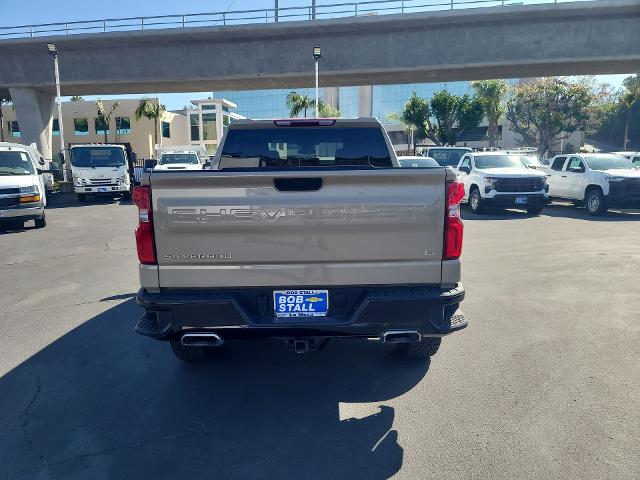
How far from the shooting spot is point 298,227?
3230 millimetres

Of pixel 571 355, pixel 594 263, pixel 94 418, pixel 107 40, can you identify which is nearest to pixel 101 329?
pixel 94 418

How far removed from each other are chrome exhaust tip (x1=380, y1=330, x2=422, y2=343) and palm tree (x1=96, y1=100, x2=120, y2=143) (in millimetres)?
54710

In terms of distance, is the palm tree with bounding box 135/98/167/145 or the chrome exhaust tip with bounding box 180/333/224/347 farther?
the palm tree with bounding box 135/98/167/145

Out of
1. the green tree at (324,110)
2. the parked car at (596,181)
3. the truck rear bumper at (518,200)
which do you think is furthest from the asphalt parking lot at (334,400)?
the green tree at (324,110)

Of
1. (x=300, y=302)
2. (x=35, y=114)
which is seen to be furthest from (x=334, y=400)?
(x=35, y=114)

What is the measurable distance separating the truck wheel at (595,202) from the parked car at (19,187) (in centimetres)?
1521

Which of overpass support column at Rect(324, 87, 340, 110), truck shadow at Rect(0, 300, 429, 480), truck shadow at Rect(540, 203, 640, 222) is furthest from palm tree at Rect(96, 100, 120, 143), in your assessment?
overpass support column at Rect(324, 87, 340, 110)

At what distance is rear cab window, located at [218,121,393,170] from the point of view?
496cm

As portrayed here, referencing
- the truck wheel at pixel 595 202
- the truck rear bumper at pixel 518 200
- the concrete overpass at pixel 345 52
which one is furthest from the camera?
the concrete overpass at pixel 345 52

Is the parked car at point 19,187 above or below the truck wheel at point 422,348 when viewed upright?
above

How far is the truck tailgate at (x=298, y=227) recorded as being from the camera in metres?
3.19

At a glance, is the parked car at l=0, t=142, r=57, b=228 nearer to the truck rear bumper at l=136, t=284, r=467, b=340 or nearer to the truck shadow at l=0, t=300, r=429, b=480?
the truck shadow at l=0, t=300, r=429, b=480

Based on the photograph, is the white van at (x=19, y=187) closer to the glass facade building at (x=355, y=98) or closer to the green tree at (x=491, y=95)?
the green tree at (x=491, y=95)

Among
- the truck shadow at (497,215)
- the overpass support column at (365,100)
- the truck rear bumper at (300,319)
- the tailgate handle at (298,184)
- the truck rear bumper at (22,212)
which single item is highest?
the overpass support column at (365,100)
